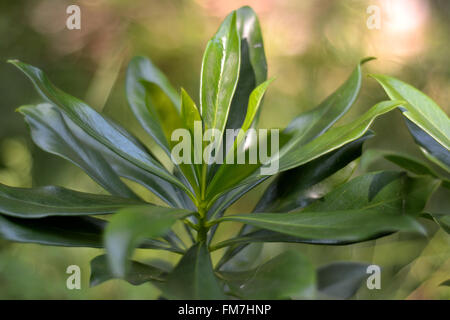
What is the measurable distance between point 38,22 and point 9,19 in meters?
0.08

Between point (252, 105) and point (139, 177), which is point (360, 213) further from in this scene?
point (139, 177)

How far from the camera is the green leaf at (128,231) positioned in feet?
1.09

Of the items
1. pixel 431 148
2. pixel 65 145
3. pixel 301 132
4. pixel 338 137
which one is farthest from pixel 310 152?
pixel 65 145

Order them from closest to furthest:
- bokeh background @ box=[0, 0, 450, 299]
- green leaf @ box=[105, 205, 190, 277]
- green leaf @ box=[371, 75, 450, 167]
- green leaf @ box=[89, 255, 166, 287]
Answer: green leaf @ box=[105, 205, 190, 277], green leaf @ box=[89, 255, 166, 287], green leaf @ box=[371, 75, 450, 167], bokeh background @ box=[0, 0, 450, 299]

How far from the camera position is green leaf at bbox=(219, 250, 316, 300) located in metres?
0.39

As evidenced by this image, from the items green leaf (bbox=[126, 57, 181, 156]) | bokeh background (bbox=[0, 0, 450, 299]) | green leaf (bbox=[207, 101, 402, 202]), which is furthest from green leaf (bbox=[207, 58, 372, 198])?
bokeh background (bbox=[0, 0, 450, 299])

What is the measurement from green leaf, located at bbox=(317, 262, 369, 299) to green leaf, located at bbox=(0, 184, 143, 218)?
1.31ft

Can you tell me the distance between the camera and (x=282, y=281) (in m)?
0.41

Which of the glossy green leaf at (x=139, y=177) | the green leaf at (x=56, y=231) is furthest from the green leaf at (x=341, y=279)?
the green leaf at (x=56, y=231)

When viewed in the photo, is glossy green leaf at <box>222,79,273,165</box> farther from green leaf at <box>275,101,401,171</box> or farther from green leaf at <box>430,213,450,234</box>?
green leaf at <box>430,213,450,234</box>

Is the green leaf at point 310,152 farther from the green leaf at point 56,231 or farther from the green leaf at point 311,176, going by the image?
the green leaf at point 56,231

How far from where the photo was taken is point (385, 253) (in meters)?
1.21

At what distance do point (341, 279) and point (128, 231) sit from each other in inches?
20.7
